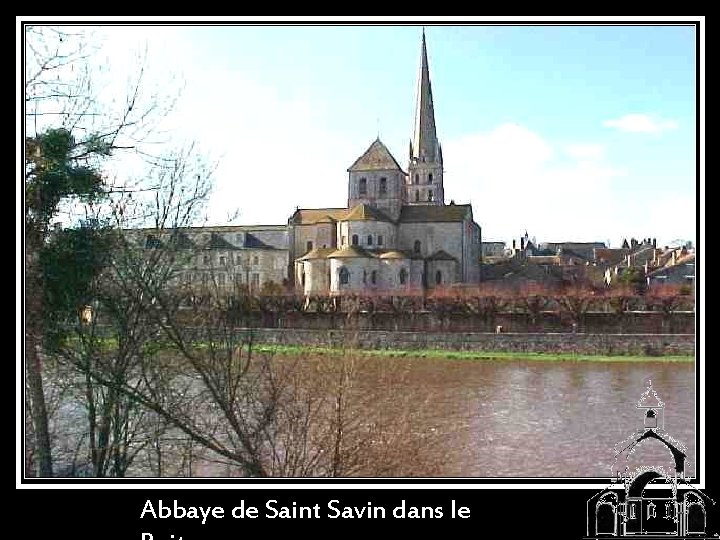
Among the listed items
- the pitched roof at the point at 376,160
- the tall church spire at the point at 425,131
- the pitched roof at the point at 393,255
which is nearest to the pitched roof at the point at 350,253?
the pitched roof at the point at 393,255

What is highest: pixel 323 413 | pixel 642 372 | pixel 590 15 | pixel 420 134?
pixel 420 134

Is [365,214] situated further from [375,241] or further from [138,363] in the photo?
[138,363]

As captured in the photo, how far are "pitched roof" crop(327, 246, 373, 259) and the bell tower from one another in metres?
11.9

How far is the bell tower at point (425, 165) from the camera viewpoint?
42775 millimetres

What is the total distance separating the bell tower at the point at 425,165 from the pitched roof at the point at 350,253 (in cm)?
1186

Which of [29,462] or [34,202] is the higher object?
[34,202]

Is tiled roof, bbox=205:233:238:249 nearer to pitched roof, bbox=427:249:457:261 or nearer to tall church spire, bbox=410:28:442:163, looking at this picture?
pitched roof, bbox=427:249:457:261

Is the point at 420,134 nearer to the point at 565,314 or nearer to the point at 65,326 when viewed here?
the point at 565,314

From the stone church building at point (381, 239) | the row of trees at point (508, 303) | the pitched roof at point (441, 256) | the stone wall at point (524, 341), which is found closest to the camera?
the stone wall at point (524, 341)

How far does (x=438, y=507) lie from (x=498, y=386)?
419 inches

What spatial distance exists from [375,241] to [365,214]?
1460 mm

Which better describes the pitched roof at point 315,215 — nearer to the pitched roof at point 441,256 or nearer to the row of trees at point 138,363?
the pitched roof at point 441,256

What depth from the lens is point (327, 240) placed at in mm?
36031

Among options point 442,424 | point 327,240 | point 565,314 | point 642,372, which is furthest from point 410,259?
point 442,424
